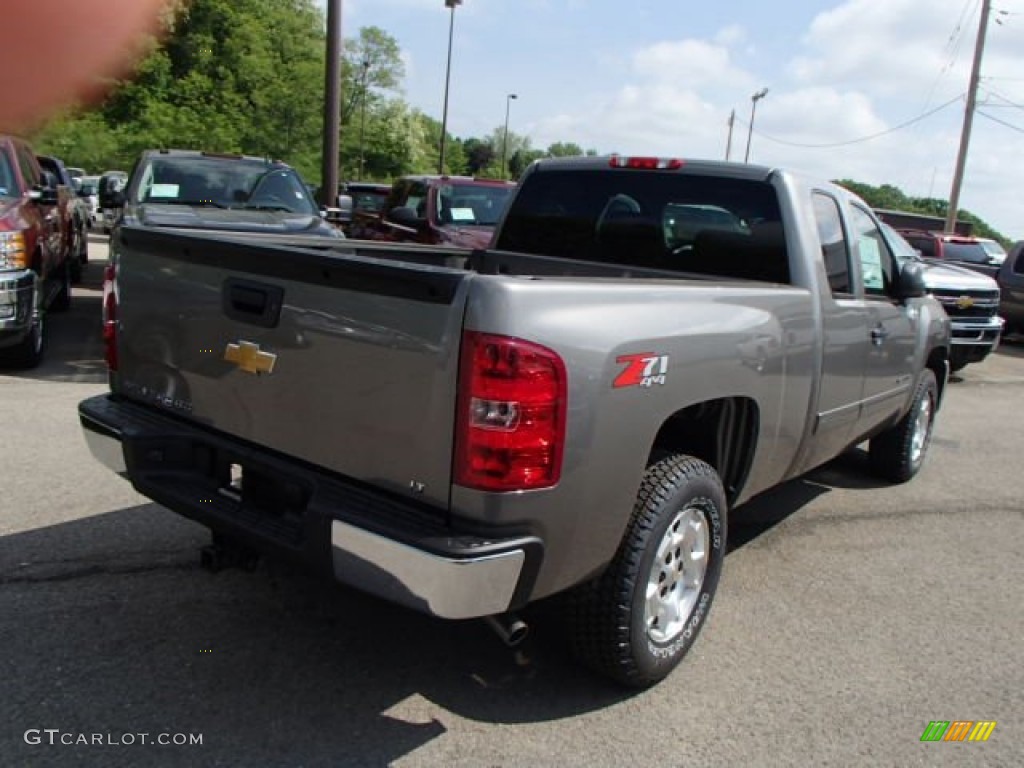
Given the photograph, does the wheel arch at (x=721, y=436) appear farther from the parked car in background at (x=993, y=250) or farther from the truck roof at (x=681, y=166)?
the parked car in background at (x=993, y=250)

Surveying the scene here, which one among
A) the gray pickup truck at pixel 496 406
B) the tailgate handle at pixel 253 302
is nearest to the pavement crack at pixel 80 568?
the gray pickup truck at pixel 496 406

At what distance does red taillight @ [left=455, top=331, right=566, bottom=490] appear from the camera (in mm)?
2293

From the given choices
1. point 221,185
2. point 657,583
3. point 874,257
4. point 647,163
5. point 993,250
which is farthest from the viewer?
point 993,250

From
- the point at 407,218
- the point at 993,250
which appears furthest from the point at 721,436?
the point at 993,250

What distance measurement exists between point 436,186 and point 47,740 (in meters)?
7.99

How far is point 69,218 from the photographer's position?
10438mm

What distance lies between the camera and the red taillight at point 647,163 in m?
4.27

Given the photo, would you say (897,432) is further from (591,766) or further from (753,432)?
(591,766)

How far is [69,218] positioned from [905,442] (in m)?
9.56

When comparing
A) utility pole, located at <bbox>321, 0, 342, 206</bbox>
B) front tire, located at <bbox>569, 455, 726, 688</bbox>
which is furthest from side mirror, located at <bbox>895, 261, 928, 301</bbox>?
utility pole, located at <bbox>321, 0, 342, 206</bbox>

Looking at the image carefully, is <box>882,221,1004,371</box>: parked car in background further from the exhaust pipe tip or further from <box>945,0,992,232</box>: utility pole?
<box>945,0,992,232</box>: utility pole

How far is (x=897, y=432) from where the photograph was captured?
5.86 m

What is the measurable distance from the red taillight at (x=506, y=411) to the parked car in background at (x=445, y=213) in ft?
20.8

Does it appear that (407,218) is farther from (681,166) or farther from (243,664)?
(243,664)
